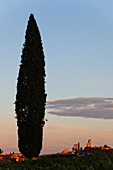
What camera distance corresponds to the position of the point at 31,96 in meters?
26.5

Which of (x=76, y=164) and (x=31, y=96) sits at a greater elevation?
(x=31, y=96)

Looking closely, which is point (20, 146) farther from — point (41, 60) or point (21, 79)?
point (41, 60)

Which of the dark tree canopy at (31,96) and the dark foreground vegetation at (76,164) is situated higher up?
the dark tree canopy at (31,96)

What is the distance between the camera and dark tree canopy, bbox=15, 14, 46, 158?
84.5 feet

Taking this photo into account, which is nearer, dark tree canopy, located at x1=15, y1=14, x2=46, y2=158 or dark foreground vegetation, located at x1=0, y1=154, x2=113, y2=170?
dark foreground vegetation, located at x1=0, y1=154, x2=113, y2=170

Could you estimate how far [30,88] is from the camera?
26609mm

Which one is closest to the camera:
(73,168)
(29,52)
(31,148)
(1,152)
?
(73,168)

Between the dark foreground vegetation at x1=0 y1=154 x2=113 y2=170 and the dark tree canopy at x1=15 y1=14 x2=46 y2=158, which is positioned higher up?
the dark tree canopy at x1=15 y1=14 x2=46 y2=158

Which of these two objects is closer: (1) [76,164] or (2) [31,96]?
(1) [76,164]

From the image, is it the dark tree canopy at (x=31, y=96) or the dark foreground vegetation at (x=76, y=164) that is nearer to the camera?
the dark foreground vegetation at (x=76, y=164)

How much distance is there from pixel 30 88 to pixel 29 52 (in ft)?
10.8

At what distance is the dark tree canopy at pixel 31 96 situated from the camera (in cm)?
2575

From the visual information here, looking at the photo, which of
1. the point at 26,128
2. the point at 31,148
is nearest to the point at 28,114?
the point at 26,128

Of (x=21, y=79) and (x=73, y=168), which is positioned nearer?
(x=73, y=168)
